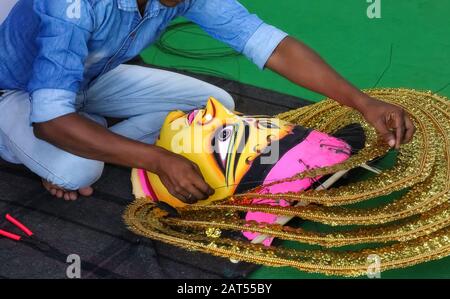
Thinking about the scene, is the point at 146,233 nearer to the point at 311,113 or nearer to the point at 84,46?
the point at 84,46

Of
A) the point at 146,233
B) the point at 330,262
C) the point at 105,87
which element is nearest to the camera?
the point at 330,262

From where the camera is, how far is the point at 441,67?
8.04 ft

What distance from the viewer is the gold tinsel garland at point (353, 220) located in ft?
4.93

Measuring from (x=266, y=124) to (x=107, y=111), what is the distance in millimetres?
555

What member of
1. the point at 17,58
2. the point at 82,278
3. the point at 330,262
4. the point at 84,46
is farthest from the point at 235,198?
the point at 17,58

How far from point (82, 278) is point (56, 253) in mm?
130

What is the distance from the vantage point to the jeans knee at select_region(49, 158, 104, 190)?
1773 millimetres

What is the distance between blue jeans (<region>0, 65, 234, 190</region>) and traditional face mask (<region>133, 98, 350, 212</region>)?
0.81ft

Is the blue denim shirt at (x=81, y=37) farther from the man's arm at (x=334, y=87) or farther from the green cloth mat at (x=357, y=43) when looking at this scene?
the green cloth mat at (x=357, y=43)

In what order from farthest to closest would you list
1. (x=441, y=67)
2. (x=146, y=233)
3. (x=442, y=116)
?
(x=441, y=67), (x=442, y=116), (x=146, y=233)

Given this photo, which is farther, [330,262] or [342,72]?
[342,72]

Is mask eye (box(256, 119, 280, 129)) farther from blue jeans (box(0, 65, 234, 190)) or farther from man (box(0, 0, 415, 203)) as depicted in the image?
blue jeans (box(0, 65, 234, 190))

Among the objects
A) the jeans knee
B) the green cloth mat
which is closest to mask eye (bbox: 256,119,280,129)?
the jeans knee

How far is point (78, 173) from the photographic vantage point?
1.79 m
